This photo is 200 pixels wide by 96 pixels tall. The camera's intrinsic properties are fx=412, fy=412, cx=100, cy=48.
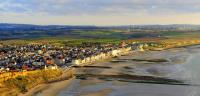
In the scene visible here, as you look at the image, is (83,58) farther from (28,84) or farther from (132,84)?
(28,84)

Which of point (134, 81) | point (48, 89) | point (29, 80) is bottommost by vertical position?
point (134, 81)

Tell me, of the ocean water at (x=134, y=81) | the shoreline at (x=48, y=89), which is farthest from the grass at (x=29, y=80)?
the ocean water at (x=134, y=81)

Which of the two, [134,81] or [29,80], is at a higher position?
[29,80]

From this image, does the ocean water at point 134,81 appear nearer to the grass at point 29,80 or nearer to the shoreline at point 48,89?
the shoreline at point 48,89

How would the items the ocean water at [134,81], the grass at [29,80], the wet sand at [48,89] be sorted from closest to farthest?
the wet sand at [48,89] → the grass at [29,80] → the ocean water at [134,81]

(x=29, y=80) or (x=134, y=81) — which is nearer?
(x=29, y=80)

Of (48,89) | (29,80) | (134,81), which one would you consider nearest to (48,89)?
(48,89)

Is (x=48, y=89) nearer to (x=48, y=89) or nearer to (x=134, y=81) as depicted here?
(x=48, y=89)

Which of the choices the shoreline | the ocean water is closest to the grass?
the shoreline

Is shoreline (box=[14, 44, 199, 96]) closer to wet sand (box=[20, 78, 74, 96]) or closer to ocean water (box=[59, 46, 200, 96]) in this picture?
wet sand (box=[20, 78, 74, 96])

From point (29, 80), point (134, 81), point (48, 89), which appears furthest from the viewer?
point (134, 81)

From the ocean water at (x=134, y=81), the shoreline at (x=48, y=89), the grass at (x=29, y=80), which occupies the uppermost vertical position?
the grass at (x=29, y=80)

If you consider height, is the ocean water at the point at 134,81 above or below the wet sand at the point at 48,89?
below
